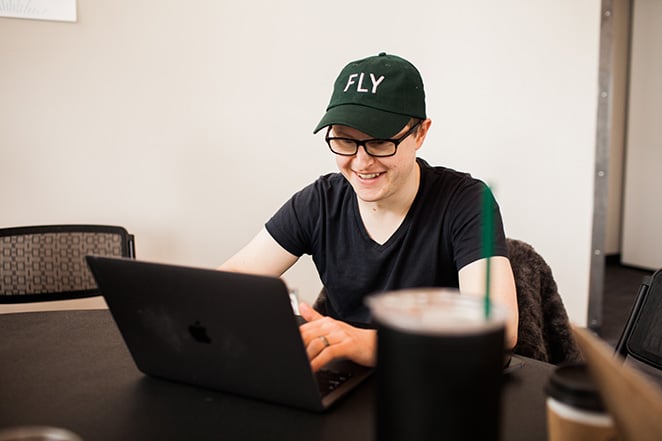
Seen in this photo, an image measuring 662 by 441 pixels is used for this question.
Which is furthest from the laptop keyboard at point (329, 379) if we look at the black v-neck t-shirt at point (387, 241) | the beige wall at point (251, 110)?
the beige wall at point (251, 110)

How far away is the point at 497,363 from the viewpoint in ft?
1.58

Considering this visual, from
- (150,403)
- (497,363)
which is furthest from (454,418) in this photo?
(150,403)

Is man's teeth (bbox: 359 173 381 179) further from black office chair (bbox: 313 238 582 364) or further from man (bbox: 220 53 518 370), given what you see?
black office chair (bbox: 313 238 582 364)

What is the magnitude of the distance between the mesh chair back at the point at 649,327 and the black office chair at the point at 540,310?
232 mm

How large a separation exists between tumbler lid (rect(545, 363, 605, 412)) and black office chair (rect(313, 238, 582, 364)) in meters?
0.88

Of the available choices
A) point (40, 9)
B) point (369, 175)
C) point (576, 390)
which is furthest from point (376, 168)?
point (40, 9)

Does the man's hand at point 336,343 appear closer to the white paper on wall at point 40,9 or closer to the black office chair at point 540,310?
the black office chair at point 540,310

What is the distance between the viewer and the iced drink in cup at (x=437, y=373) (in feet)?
1.52

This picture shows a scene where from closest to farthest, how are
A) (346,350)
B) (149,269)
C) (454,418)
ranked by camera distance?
(454,418) < (149,269) < (346,350)

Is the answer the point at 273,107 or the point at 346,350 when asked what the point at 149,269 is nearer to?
the point at 346,350

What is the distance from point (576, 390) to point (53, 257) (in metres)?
1.96

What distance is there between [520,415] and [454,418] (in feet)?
1.42

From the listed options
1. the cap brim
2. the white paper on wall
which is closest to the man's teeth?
the cap brim

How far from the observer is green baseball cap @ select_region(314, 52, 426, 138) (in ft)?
4.42
